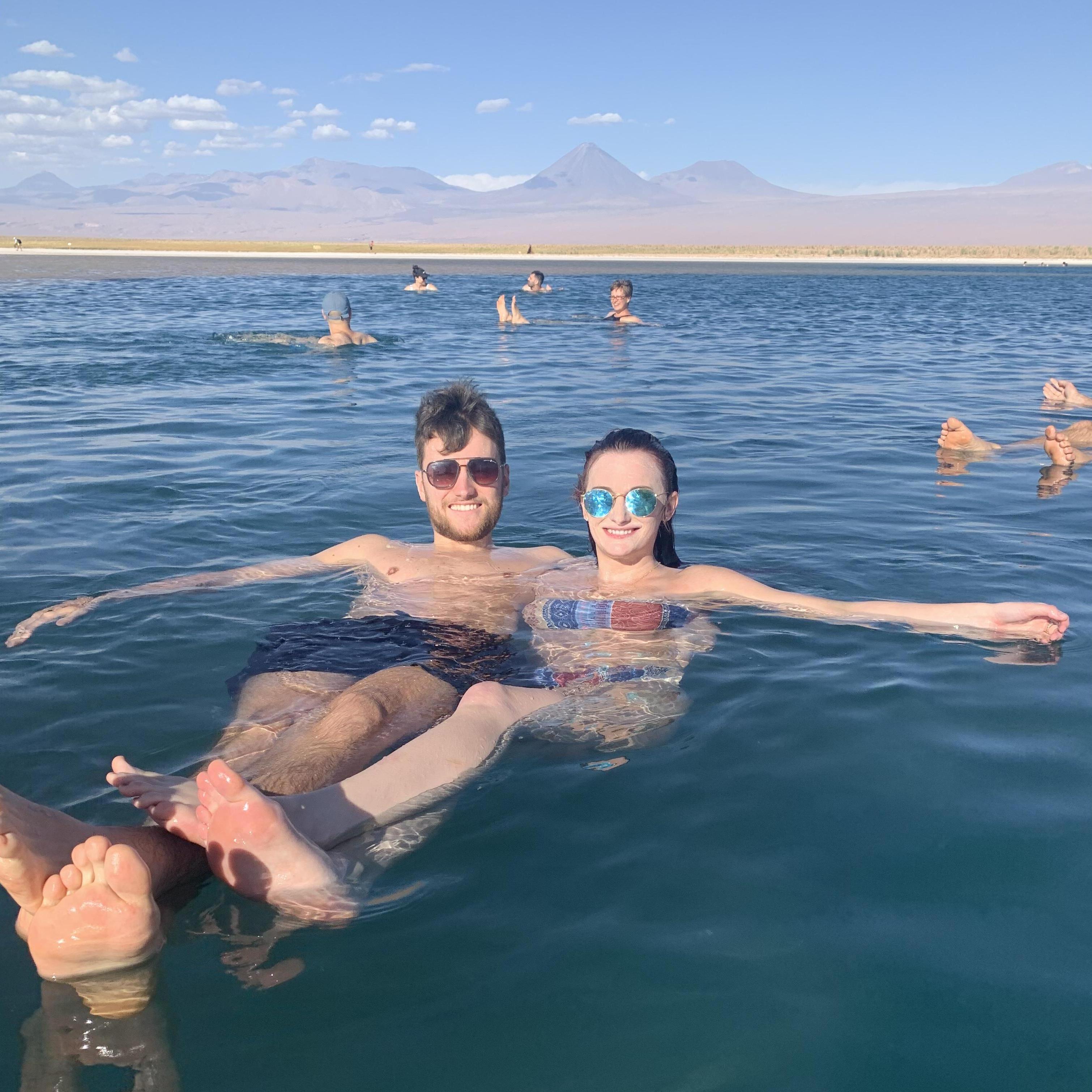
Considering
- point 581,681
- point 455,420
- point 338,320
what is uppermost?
point 338,320

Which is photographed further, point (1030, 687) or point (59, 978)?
point (1030, 687)

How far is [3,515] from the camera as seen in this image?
7.26m

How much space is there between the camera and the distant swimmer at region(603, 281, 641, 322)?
844 inches

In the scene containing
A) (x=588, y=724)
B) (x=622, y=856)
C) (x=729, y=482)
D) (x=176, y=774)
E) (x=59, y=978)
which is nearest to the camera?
(x=59, y=978)

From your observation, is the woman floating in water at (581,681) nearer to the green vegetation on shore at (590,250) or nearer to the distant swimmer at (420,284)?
the distant swimmer at (420,284)

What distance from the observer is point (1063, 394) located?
11.7 m

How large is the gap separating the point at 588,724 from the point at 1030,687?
6.79ft

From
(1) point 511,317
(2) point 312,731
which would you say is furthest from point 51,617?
(1) point 511,317

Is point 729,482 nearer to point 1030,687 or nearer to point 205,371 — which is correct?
point 1030,687

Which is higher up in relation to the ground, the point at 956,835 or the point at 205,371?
the point at 205,371

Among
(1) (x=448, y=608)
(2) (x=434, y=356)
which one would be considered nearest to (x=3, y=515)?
(1) (x=448, y=608)

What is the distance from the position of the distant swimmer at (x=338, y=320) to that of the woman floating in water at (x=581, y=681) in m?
13.1

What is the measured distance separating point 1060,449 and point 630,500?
232 inches

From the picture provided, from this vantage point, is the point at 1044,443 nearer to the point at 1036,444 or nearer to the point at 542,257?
the point at 1036,444
